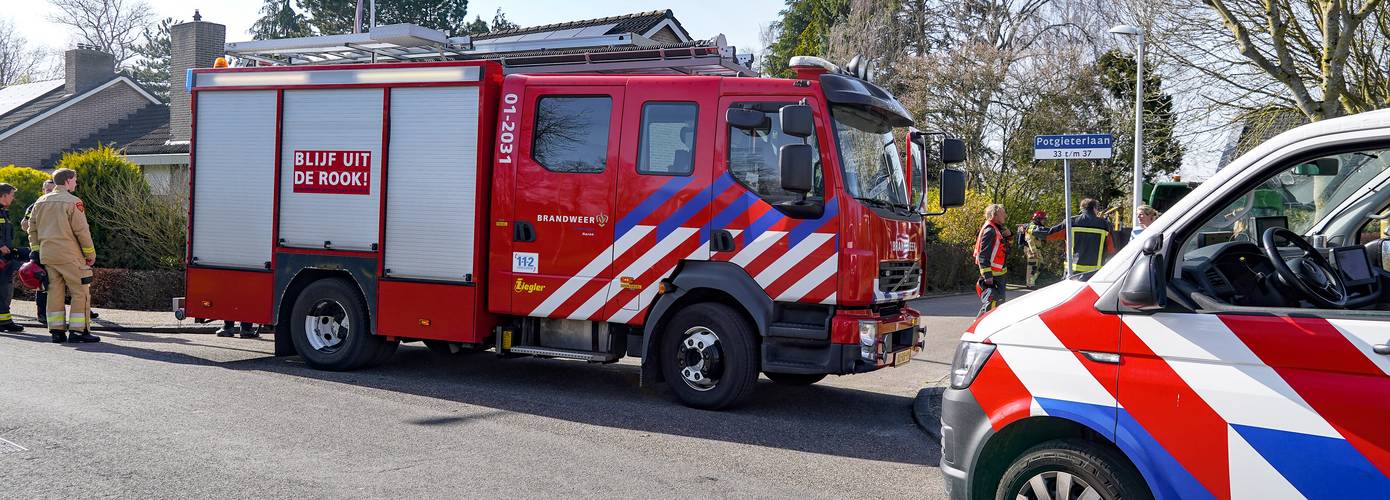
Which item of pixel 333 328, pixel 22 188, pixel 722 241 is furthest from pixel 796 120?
pixel 22 188

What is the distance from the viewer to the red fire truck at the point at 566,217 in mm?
7488

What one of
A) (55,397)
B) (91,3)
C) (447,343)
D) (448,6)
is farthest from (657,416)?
(91,3)

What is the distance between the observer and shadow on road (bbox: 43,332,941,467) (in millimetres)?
Result: 6967

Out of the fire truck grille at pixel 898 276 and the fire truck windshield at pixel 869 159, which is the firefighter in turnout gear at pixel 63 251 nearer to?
the fire truck windshield at pixel 869 159

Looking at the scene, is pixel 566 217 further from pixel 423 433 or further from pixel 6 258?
pixel 6 258

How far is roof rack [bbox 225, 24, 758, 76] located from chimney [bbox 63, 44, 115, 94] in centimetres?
2618

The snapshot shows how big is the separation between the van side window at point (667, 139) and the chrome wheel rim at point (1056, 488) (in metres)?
4.24

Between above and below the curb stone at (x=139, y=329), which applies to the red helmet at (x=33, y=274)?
above

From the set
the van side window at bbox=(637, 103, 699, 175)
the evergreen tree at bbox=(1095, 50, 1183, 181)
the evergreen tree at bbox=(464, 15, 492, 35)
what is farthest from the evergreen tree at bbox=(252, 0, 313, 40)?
the van side window at bbox=(637, 103, 699, 175)

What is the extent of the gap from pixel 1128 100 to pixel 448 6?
30.1 m

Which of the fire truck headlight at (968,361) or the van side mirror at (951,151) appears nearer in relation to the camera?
the fire truck headlight at (968,361)

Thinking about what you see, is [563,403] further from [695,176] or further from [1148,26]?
[1148,26]

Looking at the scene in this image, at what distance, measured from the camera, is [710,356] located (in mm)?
7688

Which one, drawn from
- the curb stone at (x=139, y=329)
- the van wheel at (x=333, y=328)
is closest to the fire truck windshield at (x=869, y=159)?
the van wheel at (x=333, y=328)
